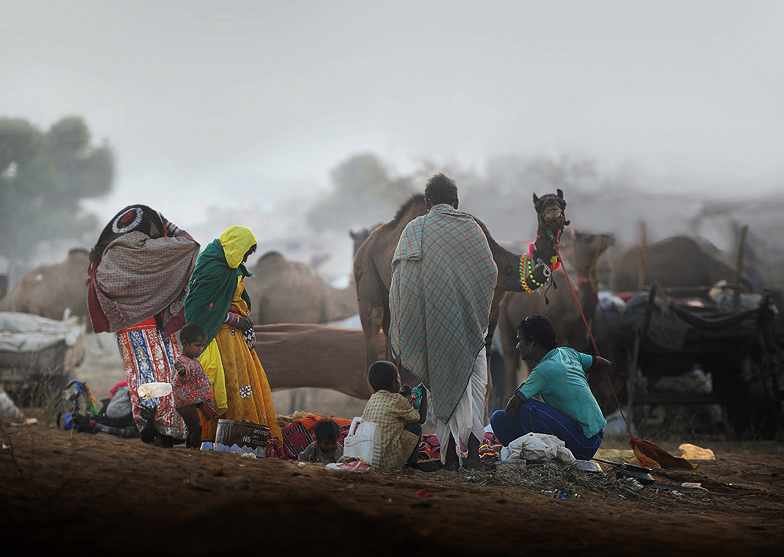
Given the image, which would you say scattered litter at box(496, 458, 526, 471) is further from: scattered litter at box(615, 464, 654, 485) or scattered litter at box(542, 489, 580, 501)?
scattered litter at box(615, 464, 654, 485)

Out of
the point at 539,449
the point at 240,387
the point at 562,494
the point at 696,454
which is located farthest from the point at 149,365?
the point at 696,454

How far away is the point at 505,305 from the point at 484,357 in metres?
4.06

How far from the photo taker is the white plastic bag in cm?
445

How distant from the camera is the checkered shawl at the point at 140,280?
5.64 m

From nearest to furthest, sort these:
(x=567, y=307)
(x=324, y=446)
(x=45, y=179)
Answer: (x=324, y=446), (x=567, y=307), (x=45, y=179)

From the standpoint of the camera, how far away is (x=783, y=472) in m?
6.12

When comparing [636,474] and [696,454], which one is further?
[696,454]

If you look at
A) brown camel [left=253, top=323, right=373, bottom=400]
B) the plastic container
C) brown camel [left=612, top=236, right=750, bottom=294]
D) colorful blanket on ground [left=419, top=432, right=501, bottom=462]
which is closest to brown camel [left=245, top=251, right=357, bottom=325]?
brown camel [left=253, top=323, right=373, bottom=400]

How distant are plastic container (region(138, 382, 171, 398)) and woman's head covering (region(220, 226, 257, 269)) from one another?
44.7 inches

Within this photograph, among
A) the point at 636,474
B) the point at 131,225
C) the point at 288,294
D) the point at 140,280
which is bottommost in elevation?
the point at 636,474

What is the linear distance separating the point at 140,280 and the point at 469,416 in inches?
123

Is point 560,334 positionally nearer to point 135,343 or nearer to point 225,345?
point 225,345

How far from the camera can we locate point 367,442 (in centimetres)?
448

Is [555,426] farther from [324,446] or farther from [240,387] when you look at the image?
[240,387]
